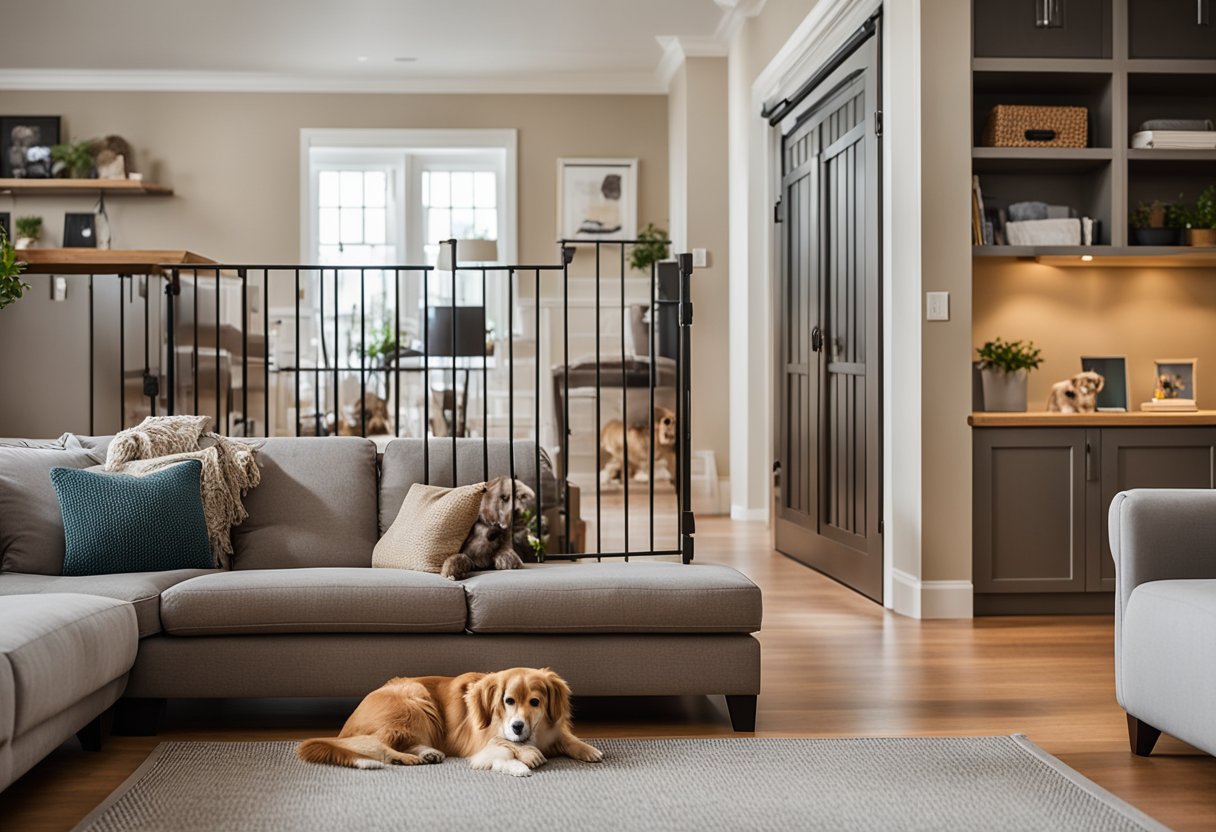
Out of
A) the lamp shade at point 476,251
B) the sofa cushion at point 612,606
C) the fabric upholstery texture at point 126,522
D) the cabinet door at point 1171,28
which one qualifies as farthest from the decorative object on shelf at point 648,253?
the sofa cushion at point 612,606

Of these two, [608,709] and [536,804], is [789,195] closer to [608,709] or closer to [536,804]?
[608,709]

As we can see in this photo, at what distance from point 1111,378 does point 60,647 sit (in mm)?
4170

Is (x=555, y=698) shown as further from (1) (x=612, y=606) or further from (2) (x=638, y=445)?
(2) (x=638, y=445)

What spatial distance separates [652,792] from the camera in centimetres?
250

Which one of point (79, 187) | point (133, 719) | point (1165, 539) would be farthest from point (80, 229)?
point (1165, 539)

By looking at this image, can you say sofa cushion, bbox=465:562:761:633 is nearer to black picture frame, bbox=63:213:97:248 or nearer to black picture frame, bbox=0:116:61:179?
black picture frame, bbox=63:213:97:248

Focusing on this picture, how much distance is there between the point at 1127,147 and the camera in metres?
4.67

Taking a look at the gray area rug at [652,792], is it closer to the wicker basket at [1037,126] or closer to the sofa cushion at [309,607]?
the sofa cushion at [309,607]

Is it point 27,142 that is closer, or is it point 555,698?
point 555,698

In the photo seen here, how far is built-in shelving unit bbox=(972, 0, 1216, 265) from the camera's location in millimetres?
4598

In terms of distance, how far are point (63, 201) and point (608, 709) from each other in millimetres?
7553

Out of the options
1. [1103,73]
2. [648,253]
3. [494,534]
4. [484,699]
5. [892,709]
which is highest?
[1103,73]

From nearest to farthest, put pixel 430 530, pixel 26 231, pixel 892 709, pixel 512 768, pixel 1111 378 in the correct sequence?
pixel 512 768 → pixel 892 709 → pixel 430 530 → pixel 1111 378 → pixel 26 231

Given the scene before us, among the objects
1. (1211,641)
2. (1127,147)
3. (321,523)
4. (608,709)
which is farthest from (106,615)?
(1127,147)
